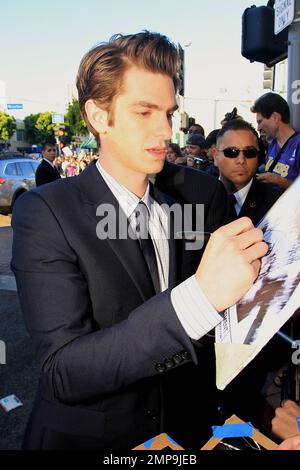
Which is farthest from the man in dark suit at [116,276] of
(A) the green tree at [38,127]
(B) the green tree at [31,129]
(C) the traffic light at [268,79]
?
(B) the green tree at [31,129]

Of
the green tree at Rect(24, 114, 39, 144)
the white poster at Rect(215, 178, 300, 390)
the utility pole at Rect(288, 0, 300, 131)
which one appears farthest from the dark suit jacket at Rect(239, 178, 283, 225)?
the green tree at Rect(24, 114, 39, 144)

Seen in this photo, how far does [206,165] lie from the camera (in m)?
5.82

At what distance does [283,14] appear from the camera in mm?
3154

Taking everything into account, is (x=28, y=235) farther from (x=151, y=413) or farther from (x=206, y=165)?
(x=206, y=165)

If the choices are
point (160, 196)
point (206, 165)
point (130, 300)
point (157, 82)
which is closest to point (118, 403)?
point (130, 300)

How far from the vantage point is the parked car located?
11678 mm

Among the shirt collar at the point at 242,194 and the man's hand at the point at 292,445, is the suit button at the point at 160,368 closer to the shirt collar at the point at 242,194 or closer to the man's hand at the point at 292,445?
the man's hand at the point at 292,445

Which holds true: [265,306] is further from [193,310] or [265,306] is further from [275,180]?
[275,180]

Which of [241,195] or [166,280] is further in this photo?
[241,195]

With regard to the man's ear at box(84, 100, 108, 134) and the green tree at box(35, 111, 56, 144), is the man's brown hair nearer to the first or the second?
the man's ear at box(84, 100, 108, 134)

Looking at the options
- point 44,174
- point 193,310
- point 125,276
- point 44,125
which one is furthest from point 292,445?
point 44,125

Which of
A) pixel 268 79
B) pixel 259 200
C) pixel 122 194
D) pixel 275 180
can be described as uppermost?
pixel 268 79

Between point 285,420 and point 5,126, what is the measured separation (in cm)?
8393

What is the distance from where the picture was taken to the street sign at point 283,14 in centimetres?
300
